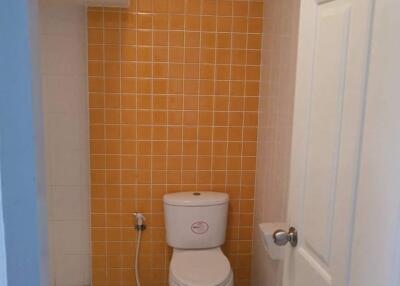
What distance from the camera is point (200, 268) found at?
191 cm

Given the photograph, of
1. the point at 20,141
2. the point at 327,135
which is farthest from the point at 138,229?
the point at 20,141

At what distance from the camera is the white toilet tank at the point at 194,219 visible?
2.11 meters

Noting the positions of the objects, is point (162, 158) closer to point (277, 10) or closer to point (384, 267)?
point (277, 10)

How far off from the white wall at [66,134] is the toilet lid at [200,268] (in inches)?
25.8

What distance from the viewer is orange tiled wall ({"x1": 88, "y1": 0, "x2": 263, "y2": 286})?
2.09 m

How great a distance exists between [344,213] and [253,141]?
1382mm

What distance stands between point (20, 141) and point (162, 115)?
Answer: 1703mm

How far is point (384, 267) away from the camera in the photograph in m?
0.73

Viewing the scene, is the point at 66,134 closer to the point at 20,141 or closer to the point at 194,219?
the point at 194,219

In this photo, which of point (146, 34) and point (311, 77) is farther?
point (146, 34)

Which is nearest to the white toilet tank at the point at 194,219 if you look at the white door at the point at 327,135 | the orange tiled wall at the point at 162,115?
the orange tiled wall at the point at 162,115

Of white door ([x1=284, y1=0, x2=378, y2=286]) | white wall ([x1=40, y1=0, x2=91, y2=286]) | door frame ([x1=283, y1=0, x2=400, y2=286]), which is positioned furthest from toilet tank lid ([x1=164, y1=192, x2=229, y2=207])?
door frame ([x1=283, y1=0, x2=400, y2=286])

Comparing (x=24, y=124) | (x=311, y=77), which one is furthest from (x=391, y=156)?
(x=24, y=124)

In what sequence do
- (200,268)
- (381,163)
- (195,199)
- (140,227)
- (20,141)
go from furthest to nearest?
(140,227) → (195,199) → (200,268) → (381,163) → (20,141)
